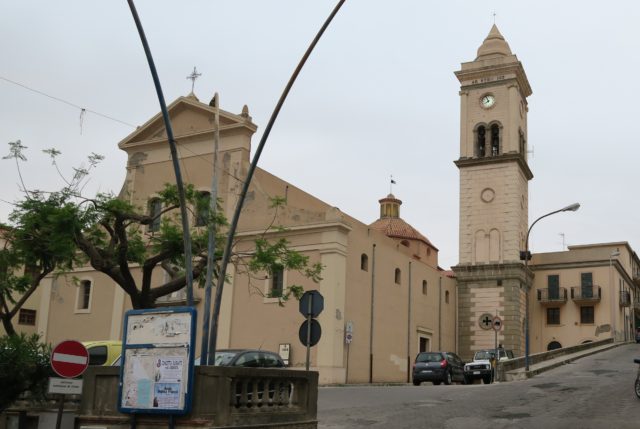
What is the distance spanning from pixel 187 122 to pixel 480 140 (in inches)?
910

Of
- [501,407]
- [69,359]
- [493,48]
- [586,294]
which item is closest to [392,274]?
[586,294]

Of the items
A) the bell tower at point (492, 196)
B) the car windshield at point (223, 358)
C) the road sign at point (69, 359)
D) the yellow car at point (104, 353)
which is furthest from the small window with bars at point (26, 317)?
the road sign at point (69, 359)

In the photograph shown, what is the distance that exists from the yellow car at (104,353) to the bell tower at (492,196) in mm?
33790

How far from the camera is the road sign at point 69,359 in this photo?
36.2 ft

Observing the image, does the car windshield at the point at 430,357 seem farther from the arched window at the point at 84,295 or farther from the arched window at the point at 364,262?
the arched window at the point at 84,295

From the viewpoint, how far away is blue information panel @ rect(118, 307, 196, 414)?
10070 millimetres

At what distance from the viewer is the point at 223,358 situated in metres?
18.5

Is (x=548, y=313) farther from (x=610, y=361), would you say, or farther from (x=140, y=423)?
(x=140, y=423)

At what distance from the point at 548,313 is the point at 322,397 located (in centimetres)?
3734

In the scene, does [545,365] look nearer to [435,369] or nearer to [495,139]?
[435,369]

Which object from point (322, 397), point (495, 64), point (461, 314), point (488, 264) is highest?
point (495, 64)

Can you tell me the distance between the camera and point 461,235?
51.0 metres

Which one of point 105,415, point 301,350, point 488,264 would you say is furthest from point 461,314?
point 105,415

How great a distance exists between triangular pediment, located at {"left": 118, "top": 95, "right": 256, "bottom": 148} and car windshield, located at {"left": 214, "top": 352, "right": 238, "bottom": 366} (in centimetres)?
1859
